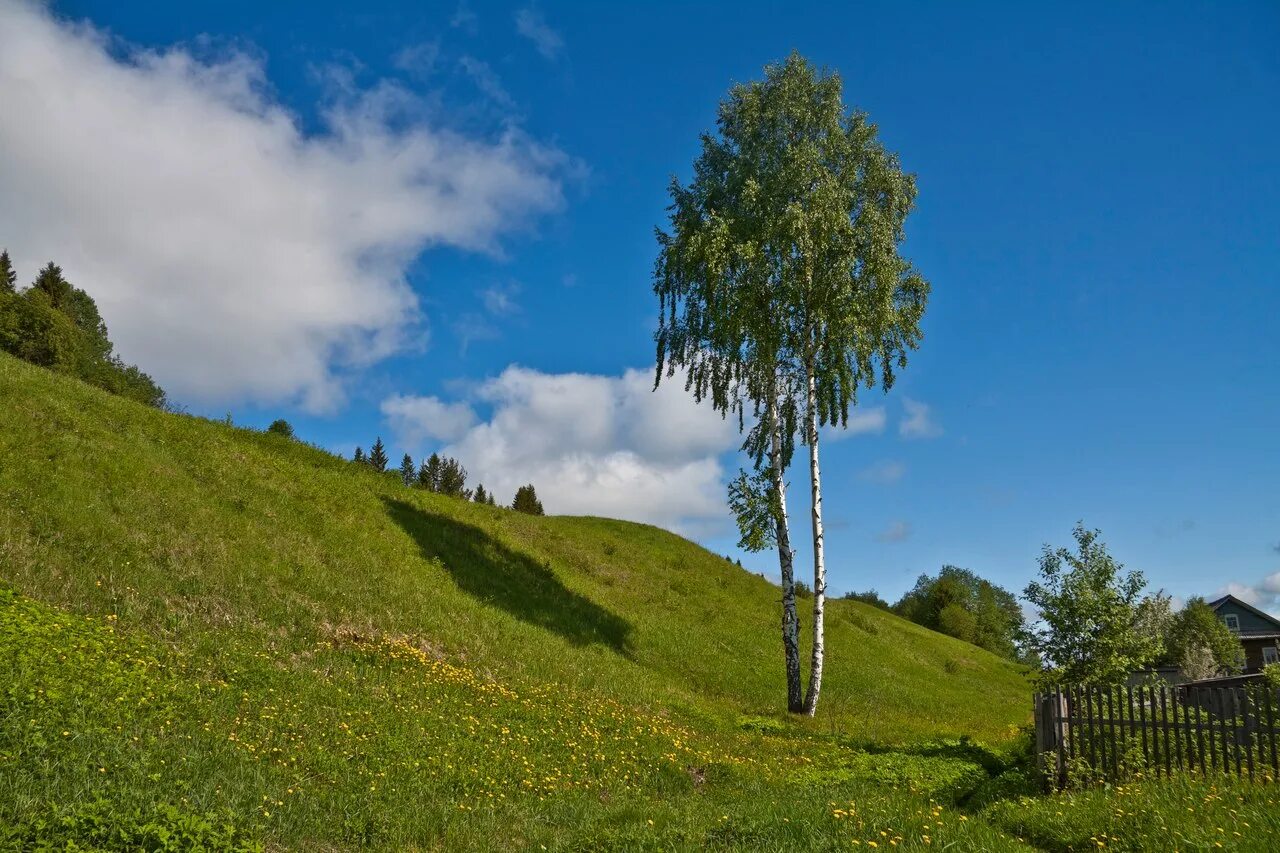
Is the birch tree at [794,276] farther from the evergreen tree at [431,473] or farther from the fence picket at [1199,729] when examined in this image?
the evergreen tree at [431,473]

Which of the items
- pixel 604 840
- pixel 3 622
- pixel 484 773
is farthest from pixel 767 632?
pixel 3 622

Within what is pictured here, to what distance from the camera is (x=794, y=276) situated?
80.4 feet

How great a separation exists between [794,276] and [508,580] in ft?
50.7

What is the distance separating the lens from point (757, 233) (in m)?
24.9

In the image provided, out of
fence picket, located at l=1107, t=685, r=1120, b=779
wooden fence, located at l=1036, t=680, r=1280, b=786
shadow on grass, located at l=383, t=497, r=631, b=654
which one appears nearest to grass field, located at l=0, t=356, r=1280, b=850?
shadow on grass, located at l=383, t=497, r=631, b=654

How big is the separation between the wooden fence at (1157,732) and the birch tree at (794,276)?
10.4m

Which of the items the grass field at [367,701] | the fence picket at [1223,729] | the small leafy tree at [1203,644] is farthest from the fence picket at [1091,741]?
the small leafy tree at [1203,644]

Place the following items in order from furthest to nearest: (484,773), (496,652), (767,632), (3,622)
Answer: (767,632)
(496,652)
(484,773)
(3,622)

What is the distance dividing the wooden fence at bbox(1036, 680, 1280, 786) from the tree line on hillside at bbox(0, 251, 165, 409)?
39.1 m

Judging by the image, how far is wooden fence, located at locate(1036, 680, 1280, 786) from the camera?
11484 mm

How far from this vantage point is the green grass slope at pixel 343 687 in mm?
8992

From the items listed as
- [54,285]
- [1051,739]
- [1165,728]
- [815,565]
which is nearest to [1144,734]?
[1165,728]

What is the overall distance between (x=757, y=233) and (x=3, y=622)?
22101 millimetres

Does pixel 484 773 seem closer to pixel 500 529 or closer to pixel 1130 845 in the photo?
pixel 1130 845
